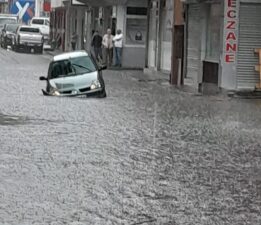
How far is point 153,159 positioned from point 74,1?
132ft

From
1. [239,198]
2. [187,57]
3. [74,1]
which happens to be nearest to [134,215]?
[239,198]

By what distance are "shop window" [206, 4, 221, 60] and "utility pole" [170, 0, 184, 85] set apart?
305cm

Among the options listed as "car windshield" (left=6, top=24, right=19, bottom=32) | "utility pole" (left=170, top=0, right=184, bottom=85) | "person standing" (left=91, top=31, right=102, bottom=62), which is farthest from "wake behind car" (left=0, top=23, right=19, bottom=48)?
"utility pole" (left=170, top=0, right=184, bottom=85)

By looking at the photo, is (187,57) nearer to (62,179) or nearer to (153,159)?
(153,159)

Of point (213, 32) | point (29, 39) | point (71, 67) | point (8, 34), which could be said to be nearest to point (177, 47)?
point (213, 32)

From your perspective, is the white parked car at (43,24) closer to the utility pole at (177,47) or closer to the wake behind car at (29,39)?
the wake behind car at (29,39)

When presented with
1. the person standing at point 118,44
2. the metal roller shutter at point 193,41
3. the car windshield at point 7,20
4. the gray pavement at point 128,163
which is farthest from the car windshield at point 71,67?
the car windshield at point 7,20

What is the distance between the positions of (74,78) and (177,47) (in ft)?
28.9

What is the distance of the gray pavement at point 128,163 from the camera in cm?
812

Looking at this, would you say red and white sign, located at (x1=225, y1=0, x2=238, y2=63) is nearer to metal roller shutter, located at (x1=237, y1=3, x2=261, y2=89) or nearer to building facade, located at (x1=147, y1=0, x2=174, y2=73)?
metal roller shutter, located at (x1=237, y1=3, x2=261, y2=89)

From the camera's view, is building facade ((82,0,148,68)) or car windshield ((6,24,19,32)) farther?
car windshield ((6,24,19,32))

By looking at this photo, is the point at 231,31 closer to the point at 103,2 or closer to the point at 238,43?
the point at 238,43

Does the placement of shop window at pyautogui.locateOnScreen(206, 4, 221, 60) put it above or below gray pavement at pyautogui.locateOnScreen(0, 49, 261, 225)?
above

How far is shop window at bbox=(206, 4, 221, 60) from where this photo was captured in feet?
84.8
